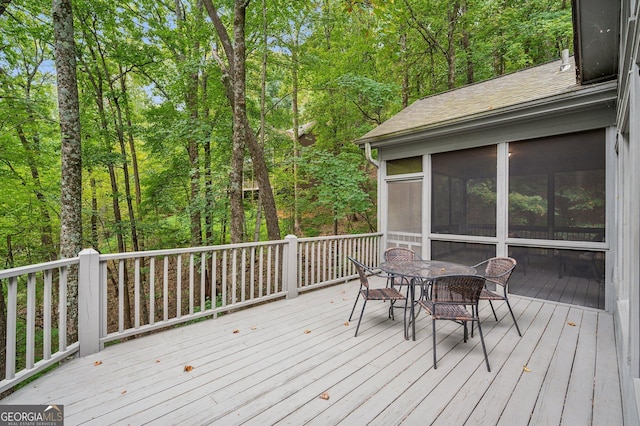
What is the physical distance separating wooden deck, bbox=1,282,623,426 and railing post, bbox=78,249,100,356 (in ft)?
0.46

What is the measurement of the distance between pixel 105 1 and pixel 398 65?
28.3ft

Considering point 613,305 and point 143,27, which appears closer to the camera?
point 613,305

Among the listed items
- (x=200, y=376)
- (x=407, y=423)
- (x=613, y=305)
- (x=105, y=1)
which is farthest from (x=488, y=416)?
(x=105, y=1)

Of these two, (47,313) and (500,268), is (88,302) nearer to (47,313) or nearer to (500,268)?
(47,313)

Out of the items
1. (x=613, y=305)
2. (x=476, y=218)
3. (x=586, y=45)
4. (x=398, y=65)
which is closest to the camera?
(x=586, y=45)

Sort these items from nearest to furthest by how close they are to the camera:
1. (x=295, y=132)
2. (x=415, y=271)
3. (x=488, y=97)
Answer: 1. (x=415, y=271)
2. (x=488, y=97)
3. (x=295, y=132)

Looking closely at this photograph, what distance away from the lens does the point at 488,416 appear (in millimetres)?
1884

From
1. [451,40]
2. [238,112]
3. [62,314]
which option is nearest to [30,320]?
[62,314]

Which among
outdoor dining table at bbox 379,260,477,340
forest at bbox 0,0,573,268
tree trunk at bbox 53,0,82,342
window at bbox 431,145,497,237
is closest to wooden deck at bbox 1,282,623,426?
outdoor dining table at bbox 379,260,477,340

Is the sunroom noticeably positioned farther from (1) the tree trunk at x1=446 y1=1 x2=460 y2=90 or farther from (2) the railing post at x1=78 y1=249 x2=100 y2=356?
(2) the railing post at x1=78 y1=249 x2=100 y2=356

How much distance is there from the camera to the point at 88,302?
2.64 meters

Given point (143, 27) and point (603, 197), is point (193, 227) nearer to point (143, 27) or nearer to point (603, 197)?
point (143, 27)

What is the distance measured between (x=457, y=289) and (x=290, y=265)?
2449mm

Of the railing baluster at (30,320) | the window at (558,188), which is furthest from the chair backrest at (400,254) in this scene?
the railing baluster at (30,320)
